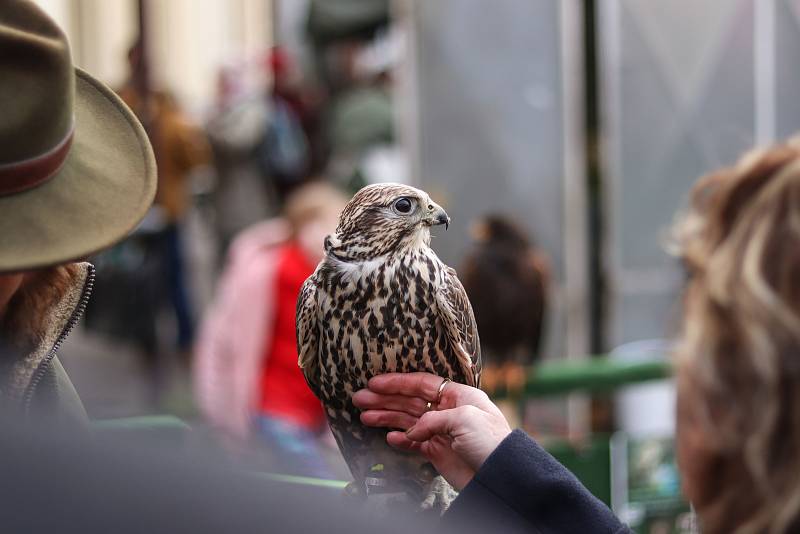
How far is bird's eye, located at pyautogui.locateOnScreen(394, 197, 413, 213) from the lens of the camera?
149 cm

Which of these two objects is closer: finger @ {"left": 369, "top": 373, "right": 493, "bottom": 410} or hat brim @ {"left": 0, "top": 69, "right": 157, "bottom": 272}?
hat brim @ {"left": 0, "top": 69, "right": 157, "bottom": 272}

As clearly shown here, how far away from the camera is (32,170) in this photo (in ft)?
4.09

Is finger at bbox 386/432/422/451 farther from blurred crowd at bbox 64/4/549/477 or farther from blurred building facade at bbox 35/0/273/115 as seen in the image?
blurred building facade at bbox 35/0/273/115

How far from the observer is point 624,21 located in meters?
5.84

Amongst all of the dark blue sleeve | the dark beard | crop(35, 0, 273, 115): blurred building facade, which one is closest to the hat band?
the dark beard

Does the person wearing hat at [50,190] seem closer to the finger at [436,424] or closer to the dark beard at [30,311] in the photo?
the dark beard at [30,311]

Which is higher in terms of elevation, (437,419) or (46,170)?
(46,170)

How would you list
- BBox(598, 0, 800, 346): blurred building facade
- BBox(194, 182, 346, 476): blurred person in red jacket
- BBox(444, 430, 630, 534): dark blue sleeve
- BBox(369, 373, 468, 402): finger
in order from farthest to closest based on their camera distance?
BBox(598, 0, 800, 346): blurred building facade → BBox(194, 182, 346, 476): blurred person in red jacket → BBox(369, 373, 468, 402): finger → BBox(444, 430, 630, 534): dark blue sleeve

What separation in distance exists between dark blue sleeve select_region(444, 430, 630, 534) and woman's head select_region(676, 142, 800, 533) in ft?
0.51

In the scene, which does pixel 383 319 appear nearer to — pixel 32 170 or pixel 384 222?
pixel 384 222

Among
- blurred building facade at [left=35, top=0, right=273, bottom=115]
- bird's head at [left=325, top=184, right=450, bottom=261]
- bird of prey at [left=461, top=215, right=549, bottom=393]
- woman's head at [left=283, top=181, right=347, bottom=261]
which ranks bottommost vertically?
bird of prey at [left=461, top=215, right=549, bottom=393]

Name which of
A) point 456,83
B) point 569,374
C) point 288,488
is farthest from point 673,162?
point 288,488

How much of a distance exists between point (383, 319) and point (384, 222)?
0.14 meters

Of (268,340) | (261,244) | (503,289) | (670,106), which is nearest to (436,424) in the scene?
(268,340)
